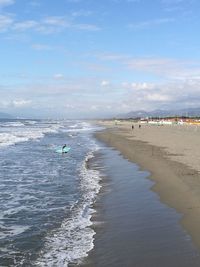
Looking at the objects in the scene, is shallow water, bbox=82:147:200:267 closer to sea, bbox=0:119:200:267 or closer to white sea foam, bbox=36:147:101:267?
sea, bbox=0:119:200:267

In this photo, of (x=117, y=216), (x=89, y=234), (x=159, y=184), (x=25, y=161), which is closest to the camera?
(x=89, y=234)

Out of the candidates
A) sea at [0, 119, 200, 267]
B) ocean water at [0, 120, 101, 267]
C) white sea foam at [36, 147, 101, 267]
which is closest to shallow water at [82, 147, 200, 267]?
sea at [0, 119, 200, 267]

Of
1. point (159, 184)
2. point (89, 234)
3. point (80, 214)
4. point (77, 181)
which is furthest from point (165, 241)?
point (77, 181)

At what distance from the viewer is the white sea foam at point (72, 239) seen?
9461 millimetres

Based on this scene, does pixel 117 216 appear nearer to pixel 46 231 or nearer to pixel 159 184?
pixel 46 231

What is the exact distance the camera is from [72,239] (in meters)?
10.9

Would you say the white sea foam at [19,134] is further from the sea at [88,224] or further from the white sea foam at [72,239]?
the white sea foam at [72,239]

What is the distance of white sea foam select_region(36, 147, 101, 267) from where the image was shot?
9.46 m

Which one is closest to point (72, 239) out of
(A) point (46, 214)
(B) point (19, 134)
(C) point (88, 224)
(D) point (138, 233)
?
(C) point (88, 224)

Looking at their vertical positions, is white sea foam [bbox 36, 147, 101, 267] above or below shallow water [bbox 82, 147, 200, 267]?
below

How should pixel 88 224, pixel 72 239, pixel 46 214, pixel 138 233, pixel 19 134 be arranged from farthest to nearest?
1. pixel 19 134
2. pixel 46 214
3. pixel 88 224
4. pixel 138 233
5. pixel 72 239

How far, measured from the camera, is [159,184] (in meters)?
18.8

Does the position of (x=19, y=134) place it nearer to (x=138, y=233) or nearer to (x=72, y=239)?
(x=72, y=239)

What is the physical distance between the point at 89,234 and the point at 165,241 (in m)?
2.11
